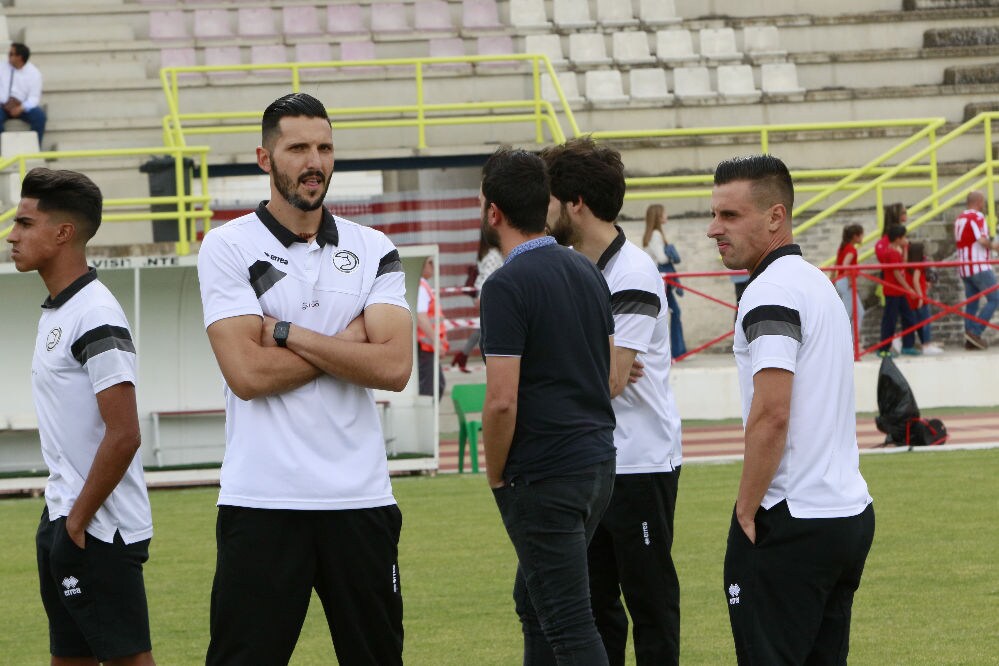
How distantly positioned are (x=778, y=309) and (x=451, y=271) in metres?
21.0

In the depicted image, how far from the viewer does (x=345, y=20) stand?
27.6 metres

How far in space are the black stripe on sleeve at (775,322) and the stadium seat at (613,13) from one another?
78.1 feet

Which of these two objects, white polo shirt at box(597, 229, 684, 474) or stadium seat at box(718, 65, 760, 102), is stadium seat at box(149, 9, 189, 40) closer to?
stadium seat at box(718, 65, 760, 102)

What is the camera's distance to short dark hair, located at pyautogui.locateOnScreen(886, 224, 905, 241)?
21672 mm

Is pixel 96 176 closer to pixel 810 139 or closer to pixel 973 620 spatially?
pixel 810 139

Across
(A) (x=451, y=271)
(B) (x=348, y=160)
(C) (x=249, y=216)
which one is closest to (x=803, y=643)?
(C) (x=249, y=216)

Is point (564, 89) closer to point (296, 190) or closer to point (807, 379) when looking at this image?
point (296, 190)

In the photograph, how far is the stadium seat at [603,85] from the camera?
2656cm

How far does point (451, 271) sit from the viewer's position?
2595 centimetres

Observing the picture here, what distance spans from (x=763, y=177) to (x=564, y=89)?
21.6 metres

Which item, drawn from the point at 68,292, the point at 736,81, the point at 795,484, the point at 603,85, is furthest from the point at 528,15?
the point at 795,484

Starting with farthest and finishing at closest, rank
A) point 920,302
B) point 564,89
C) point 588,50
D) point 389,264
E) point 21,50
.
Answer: point 588,50
point 564,89
point 21,50
point 920,302
point 389,264

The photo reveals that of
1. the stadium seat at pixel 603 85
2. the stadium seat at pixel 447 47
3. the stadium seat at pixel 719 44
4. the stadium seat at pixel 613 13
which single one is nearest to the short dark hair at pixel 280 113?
the stadium seat at pixel 603 85

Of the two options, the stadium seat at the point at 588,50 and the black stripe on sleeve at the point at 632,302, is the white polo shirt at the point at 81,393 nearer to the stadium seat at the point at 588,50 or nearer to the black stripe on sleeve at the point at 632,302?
the black stripe on sleeve at the point at 632,302
